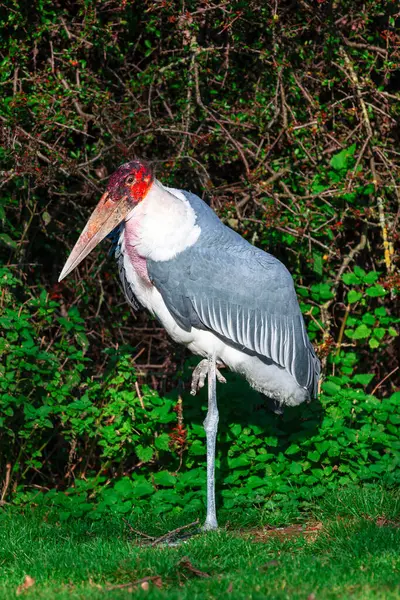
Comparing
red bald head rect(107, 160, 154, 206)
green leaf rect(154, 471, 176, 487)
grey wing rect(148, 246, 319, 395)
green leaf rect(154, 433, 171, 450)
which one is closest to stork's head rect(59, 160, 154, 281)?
red bald head rect(107, 160, 154, 206)

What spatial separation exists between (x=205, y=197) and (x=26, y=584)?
2718 millimetres

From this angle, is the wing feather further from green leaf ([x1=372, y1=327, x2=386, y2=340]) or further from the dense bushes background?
green leaf ([x1=372, y1=327, x2=386, y2=340])

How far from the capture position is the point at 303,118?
5.52 meters

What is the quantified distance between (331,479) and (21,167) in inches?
90.8

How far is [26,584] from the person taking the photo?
329 cm

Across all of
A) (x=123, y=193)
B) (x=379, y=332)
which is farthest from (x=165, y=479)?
(x=379, y=332)

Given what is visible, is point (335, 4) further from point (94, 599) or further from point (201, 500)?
point (94, 599)

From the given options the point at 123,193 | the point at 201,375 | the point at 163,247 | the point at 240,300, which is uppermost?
the point at 123,193

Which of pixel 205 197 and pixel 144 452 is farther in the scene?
pixel 205 197

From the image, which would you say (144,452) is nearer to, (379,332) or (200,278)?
(200,278)

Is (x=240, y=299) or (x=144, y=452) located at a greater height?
(x=240, y=299)

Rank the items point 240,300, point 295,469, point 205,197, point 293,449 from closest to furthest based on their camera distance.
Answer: point 240,300, point 295,469, point 293,449, point 205,197

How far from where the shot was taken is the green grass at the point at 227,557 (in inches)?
124

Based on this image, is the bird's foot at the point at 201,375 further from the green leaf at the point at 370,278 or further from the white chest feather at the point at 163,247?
the green leaf at the point at 370,278
